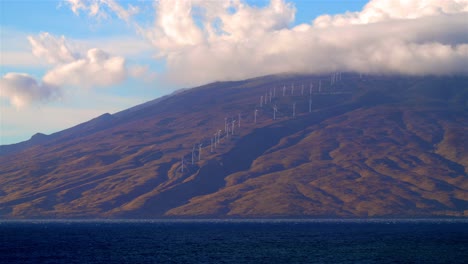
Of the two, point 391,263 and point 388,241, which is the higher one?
point 391,263

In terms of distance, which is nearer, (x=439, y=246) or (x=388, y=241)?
(x=439, y=246)

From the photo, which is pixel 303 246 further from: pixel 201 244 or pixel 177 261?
pixel 177 261

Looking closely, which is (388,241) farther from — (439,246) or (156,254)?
(156,254)

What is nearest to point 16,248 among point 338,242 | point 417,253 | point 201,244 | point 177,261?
point 201,244

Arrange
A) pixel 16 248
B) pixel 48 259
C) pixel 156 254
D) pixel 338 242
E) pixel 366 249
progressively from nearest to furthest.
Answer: pixel 48 259 → pixel 156 254 → pixel 366 249 → pixel 16 248 → pixel 338 242

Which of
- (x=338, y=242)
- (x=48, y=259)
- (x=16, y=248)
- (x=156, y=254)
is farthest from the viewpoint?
(x=338, y=242)

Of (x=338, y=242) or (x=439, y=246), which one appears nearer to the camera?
(x=439, y=246)

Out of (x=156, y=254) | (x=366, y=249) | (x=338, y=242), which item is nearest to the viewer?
(x=156, y=254)

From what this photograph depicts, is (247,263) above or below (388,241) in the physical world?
above

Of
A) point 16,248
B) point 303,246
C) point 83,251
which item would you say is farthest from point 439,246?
point 16,248
